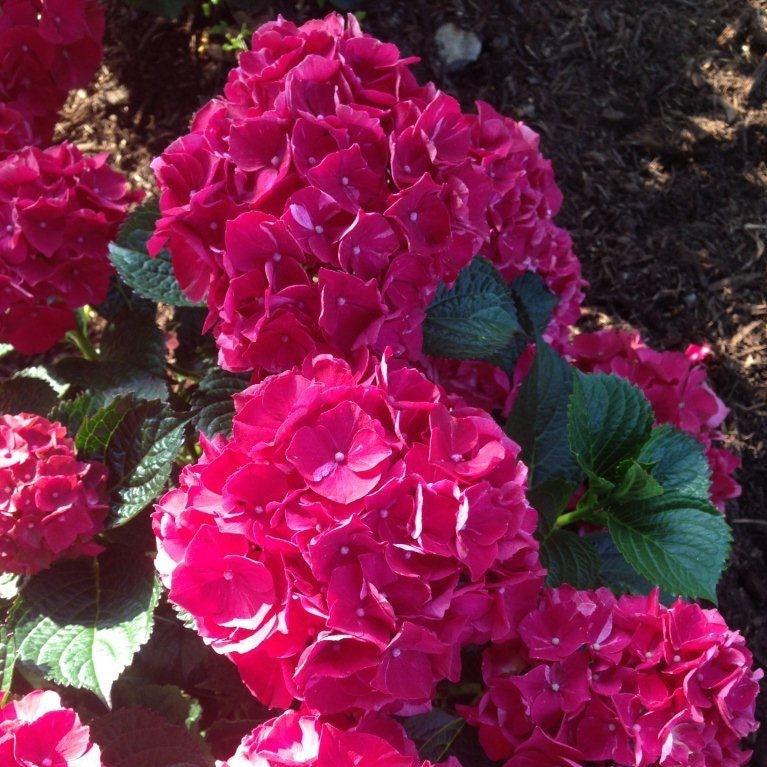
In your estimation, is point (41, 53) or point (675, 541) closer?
point (675, 541)

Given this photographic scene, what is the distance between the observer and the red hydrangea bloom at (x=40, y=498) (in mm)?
1354

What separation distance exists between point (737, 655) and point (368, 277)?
77 cm

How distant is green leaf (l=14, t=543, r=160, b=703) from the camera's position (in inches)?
53.6

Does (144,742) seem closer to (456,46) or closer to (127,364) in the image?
(127,364)

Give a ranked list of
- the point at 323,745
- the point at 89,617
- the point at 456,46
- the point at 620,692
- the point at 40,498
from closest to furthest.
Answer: the point at 323,745
the point at 620,692
the point at 40,498
the point at 89,617
the point at 456,46

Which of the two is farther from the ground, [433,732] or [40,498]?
[40,498]

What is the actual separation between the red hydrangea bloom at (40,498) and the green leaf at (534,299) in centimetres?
92

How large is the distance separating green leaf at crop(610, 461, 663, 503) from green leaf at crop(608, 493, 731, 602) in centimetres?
2

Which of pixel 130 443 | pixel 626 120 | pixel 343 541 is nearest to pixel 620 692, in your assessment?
pixel 343 541

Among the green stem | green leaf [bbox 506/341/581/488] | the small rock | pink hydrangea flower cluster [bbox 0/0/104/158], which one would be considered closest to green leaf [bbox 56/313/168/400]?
the green stem

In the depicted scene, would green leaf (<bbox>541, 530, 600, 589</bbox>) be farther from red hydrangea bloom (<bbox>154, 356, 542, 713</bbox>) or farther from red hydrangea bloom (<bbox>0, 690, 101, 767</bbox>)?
red hydrangea bloom (<bbox>0, 690, 101, 767</bbox>)

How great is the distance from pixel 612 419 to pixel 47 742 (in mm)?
1026

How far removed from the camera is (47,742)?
43.0 inches

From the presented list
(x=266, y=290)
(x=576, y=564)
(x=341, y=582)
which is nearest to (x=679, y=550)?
(x=576, y=564)
